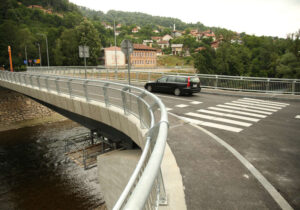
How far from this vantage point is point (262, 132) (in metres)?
7.73

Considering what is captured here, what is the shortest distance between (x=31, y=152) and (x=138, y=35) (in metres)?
184

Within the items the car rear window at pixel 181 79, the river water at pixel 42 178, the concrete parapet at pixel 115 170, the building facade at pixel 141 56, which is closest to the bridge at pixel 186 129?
the concrete parapet at pixel 115 170

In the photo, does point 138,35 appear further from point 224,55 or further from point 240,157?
point 240,157

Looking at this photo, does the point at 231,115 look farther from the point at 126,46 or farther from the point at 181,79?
the point at 181,79

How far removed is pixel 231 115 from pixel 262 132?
8.25 ft

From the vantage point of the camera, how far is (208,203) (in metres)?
3.54

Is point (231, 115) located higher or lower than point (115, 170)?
higher

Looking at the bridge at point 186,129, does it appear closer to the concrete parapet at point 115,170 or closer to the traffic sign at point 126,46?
the concrete parapet at point 115,170

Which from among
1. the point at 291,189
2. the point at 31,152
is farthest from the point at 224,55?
the point at 291,189

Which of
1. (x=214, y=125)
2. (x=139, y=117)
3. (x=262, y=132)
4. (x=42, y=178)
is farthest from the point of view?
(x=42, y=178)

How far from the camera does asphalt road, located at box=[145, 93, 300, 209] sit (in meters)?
4.67

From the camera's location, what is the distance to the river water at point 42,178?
14.5m

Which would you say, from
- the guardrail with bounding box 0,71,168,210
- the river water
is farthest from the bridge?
the river water

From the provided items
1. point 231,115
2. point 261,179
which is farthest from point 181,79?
point 261,179
